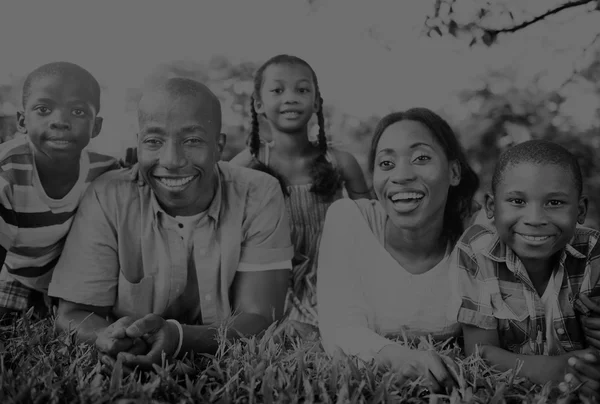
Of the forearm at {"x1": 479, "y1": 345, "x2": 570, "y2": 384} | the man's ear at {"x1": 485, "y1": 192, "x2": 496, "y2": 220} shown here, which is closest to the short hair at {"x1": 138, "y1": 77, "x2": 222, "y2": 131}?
the man's ear at {"x1": 485, "y1": 192, "x2": 496, "y2": 220}

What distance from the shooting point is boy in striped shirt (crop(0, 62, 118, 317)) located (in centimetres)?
284

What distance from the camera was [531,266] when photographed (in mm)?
2654

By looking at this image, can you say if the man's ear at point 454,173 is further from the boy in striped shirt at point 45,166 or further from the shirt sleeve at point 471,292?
the boy in striped shirt at point 45,166

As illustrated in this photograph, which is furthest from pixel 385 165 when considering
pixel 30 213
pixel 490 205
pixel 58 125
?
pixel 30 213

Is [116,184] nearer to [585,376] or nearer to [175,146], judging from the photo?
[175,146]

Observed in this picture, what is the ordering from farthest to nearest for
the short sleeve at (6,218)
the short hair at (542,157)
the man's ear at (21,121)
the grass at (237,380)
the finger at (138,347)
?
the man's ear at (21,121) < the short sleeve at (6,218) < the short hair at (542,157) < the finger at (138,347) < the grass at (237,380)

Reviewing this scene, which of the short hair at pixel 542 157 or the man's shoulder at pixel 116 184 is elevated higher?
the short hair at pixel 542 157

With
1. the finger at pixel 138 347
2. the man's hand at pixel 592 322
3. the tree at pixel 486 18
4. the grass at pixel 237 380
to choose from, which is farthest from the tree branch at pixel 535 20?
the finger at pixel 138 347

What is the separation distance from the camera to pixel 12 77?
373 cm

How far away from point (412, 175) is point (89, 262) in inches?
57.0

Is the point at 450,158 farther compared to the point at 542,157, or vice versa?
the point at 450,158

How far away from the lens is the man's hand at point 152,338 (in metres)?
2.35

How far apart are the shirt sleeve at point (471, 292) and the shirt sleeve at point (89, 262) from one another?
4.88 feet

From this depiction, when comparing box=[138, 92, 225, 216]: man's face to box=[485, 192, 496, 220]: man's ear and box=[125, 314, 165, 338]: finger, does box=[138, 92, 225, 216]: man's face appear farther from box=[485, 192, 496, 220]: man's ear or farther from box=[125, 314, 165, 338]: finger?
box=[485, 192, 496, 220]: man's ear
